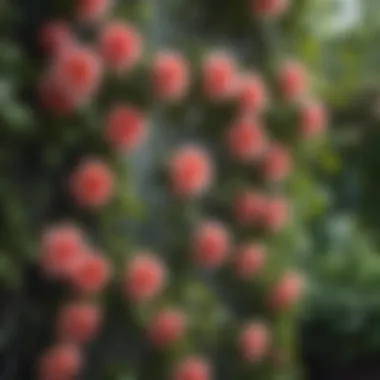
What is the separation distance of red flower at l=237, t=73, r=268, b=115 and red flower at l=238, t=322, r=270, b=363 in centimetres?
37

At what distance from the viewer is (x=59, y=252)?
4.90ft

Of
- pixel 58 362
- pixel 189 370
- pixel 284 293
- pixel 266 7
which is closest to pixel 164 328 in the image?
pixel 189 370

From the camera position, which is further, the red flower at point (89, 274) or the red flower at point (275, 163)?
the red flower at point (275, 163)

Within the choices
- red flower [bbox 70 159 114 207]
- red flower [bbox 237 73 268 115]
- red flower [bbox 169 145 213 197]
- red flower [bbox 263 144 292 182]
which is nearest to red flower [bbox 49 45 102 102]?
red flower [bbox 70 159 114 207]

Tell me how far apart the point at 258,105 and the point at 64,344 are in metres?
0.53

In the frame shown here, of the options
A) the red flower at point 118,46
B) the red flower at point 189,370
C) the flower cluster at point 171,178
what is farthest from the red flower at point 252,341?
the red flower at point 118,46

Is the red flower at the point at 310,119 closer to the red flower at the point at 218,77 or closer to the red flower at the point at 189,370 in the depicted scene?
the red flower at the point at 218,77

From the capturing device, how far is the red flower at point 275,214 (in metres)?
1.82

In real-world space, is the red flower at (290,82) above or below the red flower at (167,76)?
above

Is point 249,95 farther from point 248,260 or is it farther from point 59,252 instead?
point 59,252

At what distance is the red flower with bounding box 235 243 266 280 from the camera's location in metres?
1.79

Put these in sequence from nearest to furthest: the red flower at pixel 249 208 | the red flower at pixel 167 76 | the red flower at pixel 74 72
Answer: the red flower at pixel 74 72
the red flower at pixel 167 76
the red flower at pixel 249 208

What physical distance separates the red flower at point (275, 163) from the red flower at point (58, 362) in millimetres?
498

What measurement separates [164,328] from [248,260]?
0.78ft
